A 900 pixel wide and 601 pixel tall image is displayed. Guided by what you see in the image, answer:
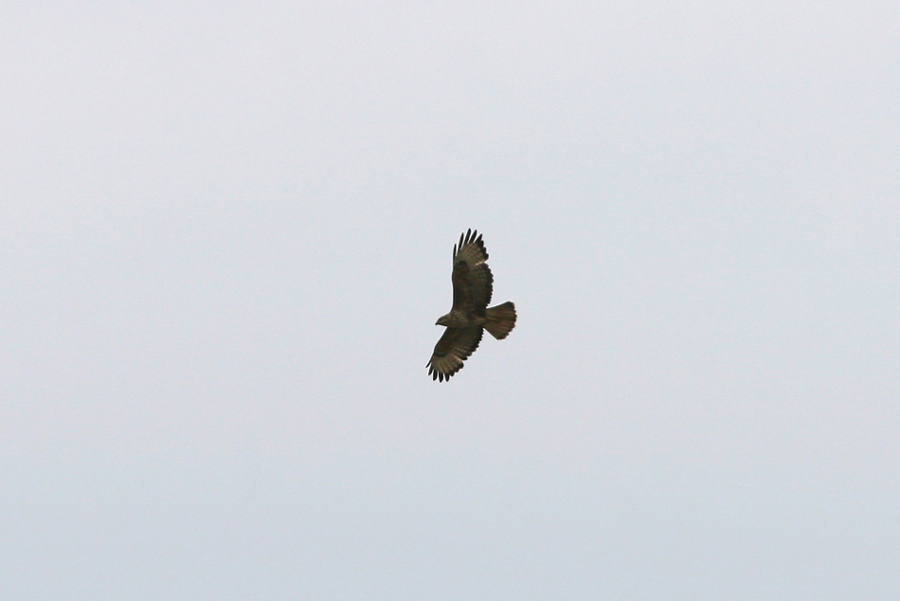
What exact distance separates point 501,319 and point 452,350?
5.30 feet

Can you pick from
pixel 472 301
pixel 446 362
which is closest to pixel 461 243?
pixel 472 301

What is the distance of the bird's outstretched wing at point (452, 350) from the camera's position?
2439 centimetres

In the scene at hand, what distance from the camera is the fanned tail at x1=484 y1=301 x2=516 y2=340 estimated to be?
922 inches

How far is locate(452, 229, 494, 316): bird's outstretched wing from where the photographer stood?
22906 mm

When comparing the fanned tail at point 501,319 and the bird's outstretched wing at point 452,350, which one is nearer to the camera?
the fanned tail at point 501,319

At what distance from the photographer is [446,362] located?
81.6ft

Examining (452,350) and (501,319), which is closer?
(501,319)

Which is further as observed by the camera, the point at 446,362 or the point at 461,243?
the point at 446,362

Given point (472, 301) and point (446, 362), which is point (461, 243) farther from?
point (446, 362)

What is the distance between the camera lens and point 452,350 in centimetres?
2470

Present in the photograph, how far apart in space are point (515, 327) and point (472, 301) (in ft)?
3.13

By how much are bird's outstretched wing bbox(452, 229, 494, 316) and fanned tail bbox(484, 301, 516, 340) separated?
0.34 meters

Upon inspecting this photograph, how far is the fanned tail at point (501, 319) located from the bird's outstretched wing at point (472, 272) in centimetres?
34

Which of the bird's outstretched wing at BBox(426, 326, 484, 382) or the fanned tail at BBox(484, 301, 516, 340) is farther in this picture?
the bird's outstretched wing at BBox(426, 326, 484, 382)
